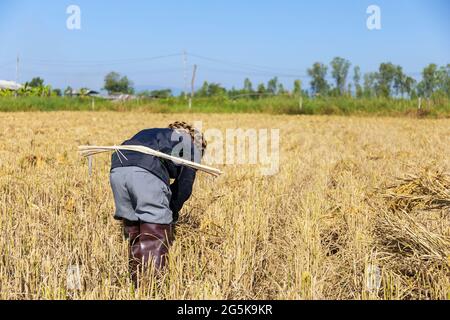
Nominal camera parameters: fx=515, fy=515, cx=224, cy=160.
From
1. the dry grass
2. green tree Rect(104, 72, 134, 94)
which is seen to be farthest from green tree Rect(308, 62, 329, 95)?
the dry grass

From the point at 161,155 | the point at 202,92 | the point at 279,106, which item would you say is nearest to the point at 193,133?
the point at 161,155

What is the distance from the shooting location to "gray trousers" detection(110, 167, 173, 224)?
127 inches

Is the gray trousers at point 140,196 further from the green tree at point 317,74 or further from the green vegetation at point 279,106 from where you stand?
the green tree at point 317,74

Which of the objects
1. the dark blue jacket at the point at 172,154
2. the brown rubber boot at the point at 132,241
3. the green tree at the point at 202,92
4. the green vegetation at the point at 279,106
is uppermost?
the green tree at the point at 202,92

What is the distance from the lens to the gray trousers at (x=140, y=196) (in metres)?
3.22

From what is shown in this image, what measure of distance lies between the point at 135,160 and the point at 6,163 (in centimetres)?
382

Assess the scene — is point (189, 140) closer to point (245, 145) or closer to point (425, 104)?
point (245, 145)

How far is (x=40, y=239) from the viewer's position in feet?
11.2

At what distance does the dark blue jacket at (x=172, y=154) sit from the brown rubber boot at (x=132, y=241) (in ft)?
0.97

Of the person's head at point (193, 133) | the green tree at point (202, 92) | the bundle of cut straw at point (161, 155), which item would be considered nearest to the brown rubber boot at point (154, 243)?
the bundle of cut straw at point (161, 155)

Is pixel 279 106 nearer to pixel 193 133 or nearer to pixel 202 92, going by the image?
pixel 202 92

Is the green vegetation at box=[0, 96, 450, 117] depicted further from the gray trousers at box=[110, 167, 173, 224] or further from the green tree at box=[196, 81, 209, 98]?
the gray trousers at box=[110, 167, 173, 224]

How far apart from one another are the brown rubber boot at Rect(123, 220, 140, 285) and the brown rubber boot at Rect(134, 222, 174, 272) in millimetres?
29
